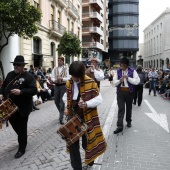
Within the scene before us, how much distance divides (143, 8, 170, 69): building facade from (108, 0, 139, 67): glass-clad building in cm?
532

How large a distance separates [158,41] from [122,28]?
32.7 feet

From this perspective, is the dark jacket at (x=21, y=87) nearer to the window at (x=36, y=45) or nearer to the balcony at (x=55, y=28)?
the window at (x=36, y=45)

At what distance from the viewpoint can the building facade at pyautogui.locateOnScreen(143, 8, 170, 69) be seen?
5498 cm

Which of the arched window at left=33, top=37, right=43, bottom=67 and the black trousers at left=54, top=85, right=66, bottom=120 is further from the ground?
the arched window at left=33, top=37, right=43, bottom=67

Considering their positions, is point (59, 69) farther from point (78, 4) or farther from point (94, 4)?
point (94, 4)

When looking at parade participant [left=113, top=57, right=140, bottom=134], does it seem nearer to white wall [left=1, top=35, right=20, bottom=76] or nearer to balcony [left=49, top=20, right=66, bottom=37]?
white wall [left=1, top=35, right=20, bottom=76]

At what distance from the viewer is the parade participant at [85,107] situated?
328 cm

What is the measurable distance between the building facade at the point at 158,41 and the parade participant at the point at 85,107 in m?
43.2

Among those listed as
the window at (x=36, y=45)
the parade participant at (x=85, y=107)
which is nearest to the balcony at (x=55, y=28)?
the window at (x=36, y=45)

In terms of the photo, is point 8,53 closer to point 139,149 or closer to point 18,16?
point 18,16

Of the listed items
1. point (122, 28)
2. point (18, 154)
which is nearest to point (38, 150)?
point (18, 154)

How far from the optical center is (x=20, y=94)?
14.3ft

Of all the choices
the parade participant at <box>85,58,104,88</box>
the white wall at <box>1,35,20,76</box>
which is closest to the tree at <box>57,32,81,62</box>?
the white wall at <box>1,35,20,76</box>

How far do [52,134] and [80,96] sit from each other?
288 centimetres
